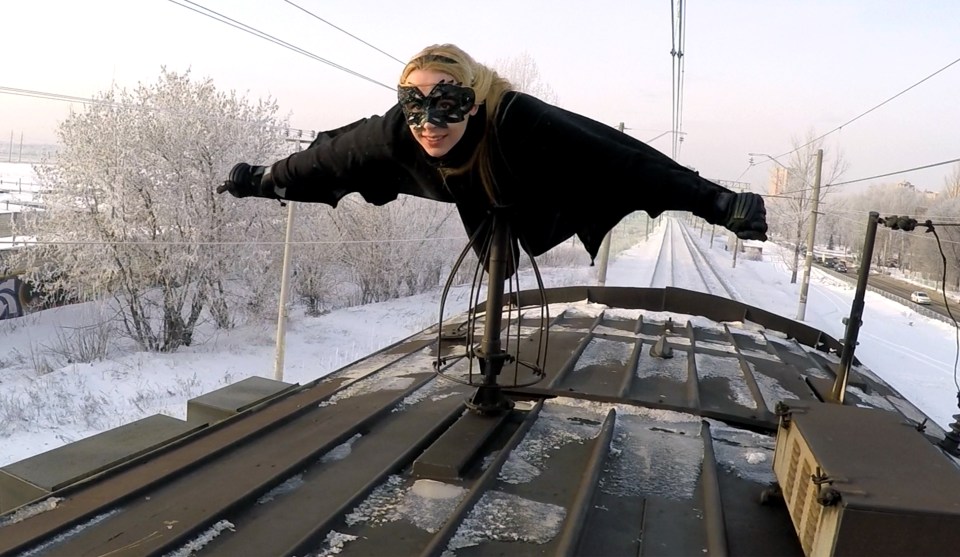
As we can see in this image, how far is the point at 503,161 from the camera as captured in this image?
8.16ft

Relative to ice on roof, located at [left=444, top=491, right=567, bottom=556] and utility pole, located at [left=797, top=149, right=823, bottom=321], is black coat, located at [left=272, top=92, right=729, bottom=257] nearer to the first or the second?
ice on roof, located at [left=444, top=491, right=567, bottom=556]

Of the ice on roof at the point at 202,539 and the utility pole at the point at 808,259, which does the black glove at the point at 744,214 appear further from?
Answer: the utility pole at the point at 808,259

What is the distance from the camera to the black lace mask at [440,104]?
2.29 metres

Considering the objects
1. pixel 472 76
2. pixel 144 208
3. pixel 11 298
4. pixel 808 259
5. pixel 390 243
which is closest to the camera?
pixel 472 76

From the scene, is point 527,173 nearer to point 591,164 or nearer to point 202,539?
point 591,164

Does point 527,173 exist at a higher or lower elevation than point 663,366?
higher

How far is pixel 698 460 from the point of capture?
270 centimetres

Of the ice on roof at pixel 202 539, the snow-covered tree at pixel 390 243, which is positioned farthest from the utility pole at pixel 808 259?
the ice on roof at pixel 202 539

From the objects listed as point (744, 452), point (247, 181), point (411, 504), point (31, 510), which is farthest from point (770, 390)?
point (31, 510)

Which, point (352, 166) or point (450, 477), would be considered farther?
point (352, 166)

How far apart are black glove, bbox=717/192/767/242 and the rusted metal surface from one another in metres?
0.86

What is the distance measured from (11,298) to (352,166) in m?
18.4

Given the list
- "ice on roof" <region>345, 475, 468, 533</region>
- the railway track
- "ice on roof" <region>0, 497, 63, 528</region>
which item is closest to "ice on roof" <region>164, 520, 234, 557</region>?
"ice on roof" <region>345, 475, 468, 533</region>

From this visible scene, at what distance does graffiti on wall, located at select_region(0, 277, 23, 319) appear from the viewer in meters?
16.4
